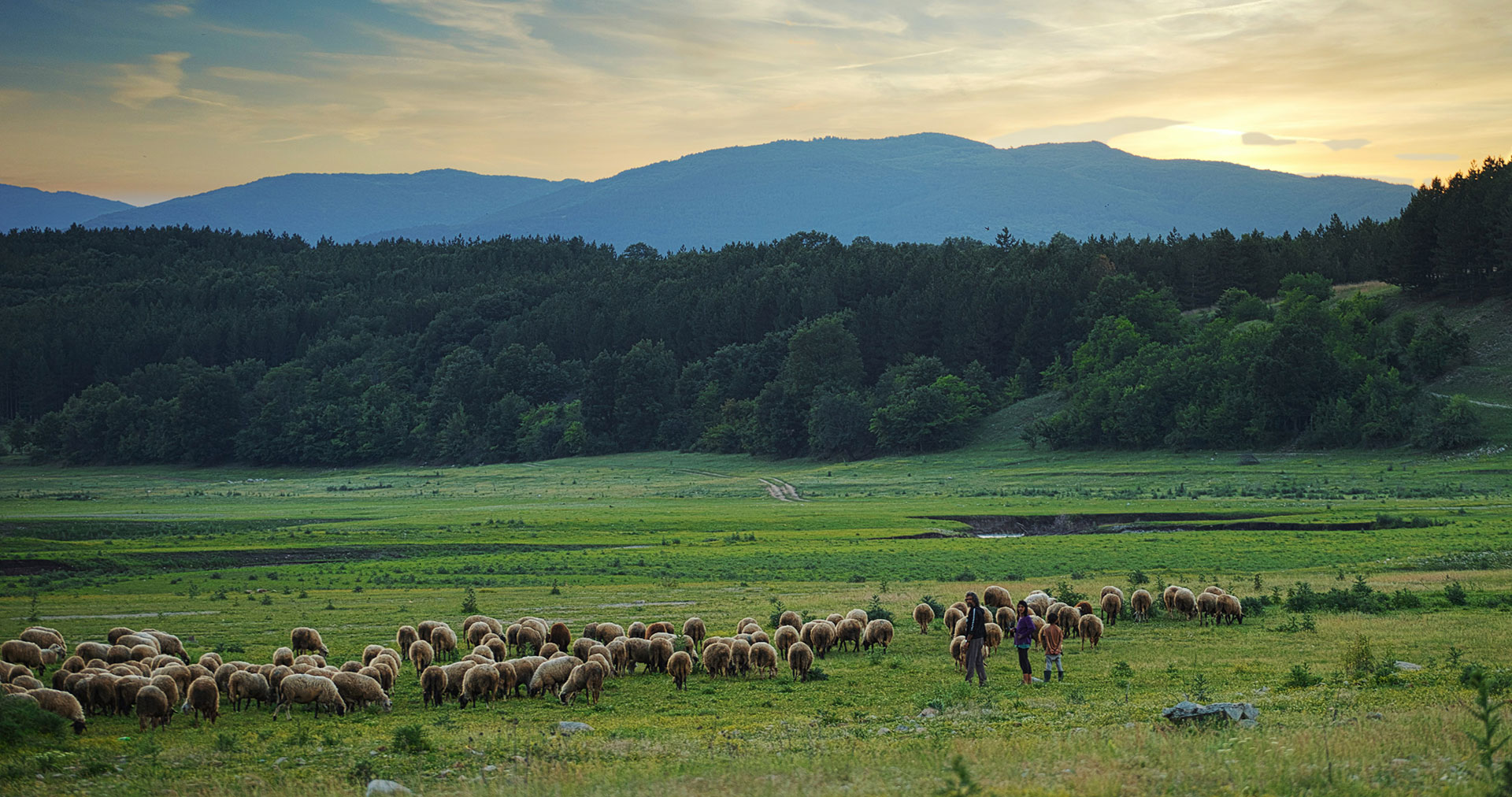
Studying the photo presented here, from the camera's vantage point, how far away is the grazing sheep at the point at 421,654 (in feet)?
72.9

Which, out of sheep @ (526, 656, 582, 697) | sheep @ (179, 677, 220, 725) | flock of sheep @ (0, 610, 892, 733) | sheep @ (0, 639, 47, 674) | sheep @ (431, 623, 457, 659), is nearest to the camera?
sheep @ (179, 677, 220, 725)

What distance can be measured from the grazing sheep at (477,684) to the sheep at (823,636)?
7.54 m

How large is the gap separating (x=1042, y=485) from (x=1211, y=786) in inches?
3109

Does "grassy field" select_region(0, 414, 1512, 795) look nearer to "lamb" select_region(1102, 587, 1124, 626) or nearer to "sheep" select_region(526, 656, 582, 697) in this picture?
"sheep" select_region(526, 656, 582, 697)

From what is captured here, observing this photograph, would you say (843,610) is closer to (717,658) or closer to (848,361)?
(717,658)

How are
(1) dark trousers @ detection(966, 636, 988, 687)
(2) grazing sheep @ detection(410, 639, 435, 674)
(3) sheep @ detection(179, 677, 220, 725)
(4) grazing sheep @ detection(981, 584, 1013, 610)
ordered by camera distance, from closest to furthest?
(3) sheep @ detection(179, 677, 220, 725), (1) dark trousers @ detection(966, 636, 988, 687), (2) grazing sheep @ detection(410, 639, 435, 674), (4) grazing sheep @ detection(981, 584, 1013, 610)

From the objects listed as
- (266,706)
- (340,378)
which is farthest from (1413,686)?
(340,378)

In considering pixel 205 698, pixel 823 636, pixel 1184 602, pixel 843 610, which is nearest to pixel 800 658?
pixel 823 636

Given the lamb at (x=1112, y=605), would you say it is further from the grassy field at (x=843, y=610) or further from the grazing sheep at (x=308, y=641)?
the grazing sheep at (x=308, y=641)

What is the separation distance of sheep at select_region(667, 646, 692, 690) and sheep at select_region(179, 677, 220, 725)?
7.97m

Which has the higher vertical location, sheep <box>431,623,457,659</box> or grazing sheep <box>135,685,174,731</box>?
grazing sheep <box>135,685,174,731</box>

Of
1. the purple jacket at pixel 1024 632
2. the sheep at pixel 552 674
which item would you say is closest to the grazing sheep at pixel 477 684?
the sheep at pixel 552 674

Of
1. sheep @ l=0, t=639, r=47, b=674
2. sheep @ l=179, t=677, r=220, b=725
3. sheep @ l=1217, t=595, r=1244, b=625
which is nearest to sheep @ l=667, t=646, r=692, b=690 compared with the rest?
sheep @ l=179, t=677, r=220, b=725

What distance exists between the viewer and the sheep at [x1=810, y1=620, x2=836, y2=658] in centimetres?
2442
